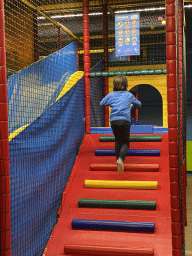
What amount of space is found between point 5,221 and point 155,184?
6.51ft

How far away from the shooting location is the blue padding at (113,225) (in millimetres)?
Answer: 2789

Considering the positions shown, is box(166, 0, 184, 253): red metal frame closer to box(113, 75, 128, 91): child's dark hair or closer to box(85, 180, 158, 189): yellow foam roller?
box(85, 180, 158, 189): yellow foam roller

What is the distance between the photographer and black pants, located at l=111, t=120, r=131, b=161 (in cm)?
338

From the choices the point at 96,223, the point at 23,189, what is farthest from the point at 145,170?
the point at 23,189

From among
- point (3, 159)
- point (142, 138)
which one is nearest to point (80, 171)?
point (142, 138)

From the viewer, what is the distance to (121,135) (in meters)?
3.45

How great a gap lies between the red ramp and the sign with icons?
4.95 feet

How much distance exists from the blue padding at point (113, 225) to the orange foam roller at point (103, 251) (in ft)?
0.88

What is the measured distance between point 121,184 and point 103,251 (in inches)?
34.1

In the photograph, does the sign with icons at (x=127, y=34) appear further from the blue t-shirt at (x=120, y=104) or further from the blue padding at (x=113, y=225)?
the blue padding at (x=113, y=225)

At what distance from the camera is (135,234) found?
9.25 feet

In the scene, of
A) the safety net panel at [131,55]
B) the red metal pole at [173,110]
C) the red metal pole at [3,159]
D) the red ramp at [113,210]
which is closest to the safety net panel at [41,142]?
the red ramp at [113,210]

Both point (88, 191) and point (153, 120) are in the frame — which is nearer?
point (88, 191)

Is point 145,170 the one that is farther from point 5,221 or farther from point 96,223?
point 5,221
